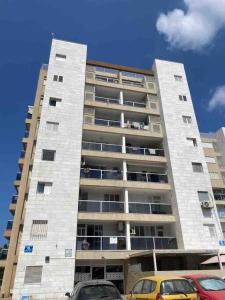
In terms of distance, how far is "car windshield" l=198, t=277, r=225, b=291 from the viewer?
31.1ft

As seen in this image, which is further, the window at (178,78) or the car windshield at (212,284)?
the window at (178,78)

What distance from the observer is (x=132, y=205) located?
84.6ft

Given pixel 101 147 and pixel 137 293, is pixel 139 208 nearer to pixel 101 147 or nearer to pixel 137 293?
pixel 101 147

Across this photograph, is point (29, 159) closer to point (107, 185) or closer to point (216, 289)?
point (107, 185)

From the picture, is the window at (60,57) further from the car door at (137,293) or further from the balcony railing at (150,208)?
the car door at (137,293)

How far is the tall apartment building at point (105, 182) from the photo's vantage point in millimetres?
21078

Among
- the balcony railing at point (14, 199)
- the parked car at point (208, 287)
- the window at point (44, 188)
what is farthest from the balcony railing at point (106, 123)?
the parked car at point (208, 287)

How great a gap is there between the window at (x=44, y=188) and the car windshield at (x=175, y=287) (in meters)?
15.6

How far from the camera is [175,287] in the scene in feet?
30.9

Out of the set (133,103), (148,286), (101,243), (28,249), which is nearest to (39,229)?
(28,249)

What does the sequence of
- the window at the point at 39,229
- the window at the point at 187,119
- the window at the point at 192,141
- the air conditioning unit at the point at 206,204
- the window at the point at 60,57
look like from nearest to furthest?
1. the window at the point at 39,229
2. the air conditioning unit at the point at 206,204
3. the window at the point at 192,141
4. the window at the point at 187,119
5. the window at the point at 60,57

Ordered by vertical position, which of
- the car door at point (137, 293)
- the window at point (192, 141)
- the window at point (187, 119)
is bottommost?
the car door at point (137, 293)

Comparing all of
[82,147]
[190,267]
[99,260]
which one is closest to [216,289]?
[190,267]

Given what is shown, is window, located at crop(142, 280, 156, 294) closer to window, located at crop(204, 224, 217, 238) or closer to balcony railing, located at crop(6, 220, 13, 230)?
window, located at crop(204, 224, 217, 238)
